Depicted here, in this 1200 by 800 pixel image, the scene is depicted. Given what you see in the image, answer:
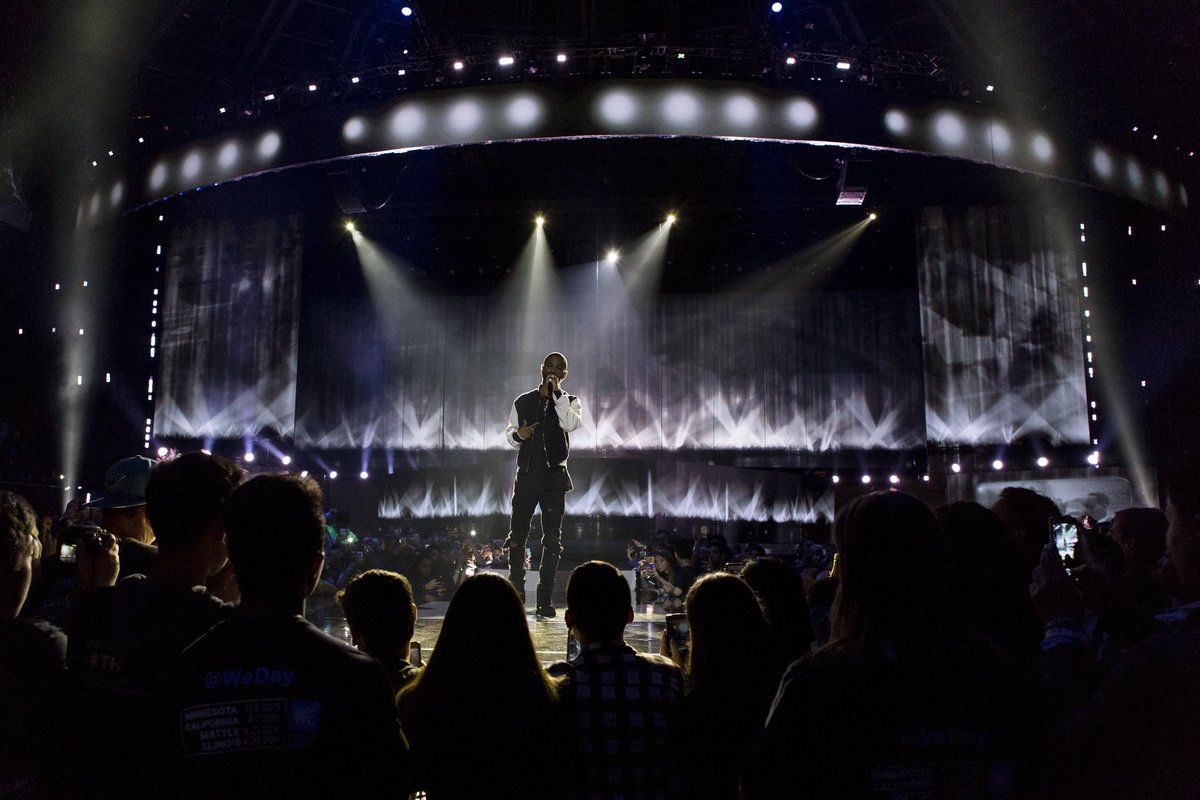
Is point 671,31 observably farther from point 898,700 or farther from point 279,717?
point 279,717

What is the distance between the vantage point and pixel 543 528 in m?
6.81

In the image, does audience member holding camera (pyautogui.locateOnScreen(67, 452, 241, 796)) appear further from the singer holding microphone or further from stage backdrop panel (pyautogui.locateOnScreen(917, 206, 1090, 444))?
stage backdrop panel (pyautogui.locateOnScreen(917, 206, 1090, 444))

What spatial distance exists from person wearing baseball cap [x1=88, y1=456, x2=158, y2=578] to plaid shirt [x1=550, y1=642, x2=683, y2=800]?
Answer: 1.50 m

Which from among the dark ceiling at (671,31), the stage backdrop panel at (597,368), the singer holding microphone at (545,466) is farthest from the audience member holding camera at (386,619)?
the stage backdrop panel at (597,368)

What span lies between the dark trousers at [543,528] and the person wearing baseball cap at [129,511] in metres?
3.99

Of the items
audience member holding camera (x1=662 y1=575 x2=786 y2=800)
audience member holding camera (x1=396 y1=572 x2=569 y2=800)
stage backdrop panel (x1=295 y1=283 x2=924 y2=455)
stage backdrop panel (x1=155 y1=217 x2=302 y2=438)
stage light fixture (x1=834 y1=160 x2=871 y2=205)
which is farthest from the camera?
stage backdrop panel (x1=295 y1=283 x2=924 y2=455)

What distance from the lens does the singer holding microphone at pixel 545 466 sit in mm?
6825

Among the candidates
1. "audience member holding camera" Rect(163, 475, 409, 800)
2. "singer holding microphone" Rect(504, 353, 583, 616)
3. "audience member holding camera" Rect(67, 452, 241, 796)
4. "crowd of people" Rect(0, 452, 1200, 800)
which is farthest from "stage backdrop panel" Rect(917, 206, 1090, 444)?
"audience member holding camera" Rect(163, 475, 409, 800)

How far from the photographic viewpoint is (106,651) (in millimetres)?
2002

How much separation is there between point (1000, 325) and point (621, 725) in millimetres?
13604

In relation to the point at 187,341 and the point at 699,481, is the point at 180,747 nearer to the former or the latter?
the point at 187,341

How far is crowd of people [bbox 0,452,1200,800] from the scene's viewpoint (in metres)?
1.58

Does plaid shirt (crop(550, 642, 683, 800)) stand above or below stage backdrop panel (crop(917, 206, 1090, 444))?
below

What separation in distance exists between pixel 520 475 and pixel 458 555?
5508 mm
